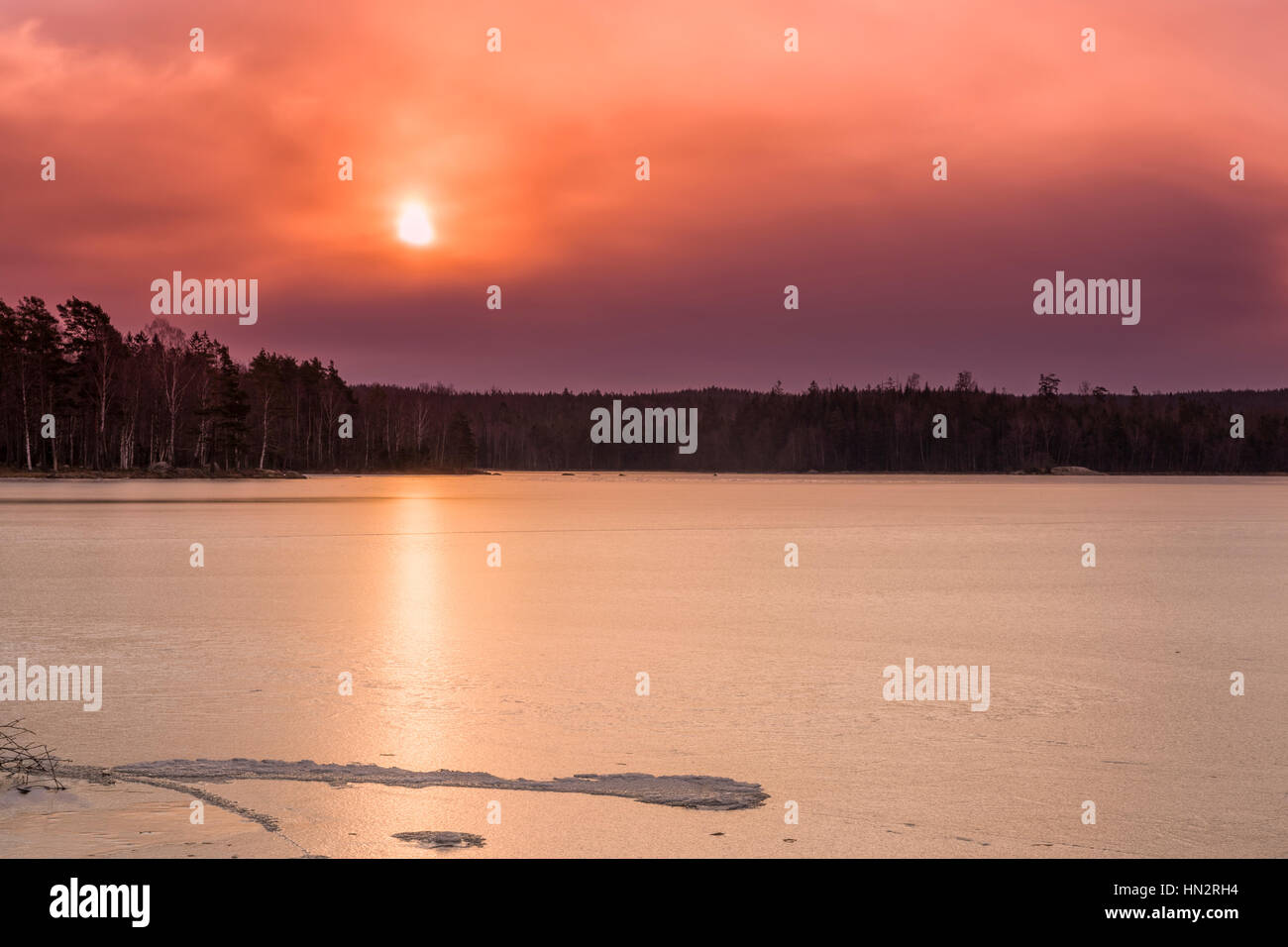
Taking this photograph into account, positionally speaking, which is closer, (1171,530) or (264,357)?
(1171,530)

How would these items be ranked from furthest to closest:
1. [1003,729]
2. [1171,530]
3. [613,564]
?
[1171,530] → [613,564] → [1003,729]

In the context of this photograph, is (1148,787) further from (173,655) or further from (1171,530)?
(1171,530)

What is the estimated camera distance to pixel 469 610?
14828 millimetres

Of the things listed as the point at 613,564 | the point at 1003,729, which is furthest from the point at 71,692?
the point at 613,564

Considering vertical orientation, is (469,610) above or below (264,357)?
below

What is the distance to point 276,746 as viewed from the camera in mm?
7812

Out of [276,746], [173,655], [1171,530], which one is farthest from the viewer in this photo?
[1171,530]
